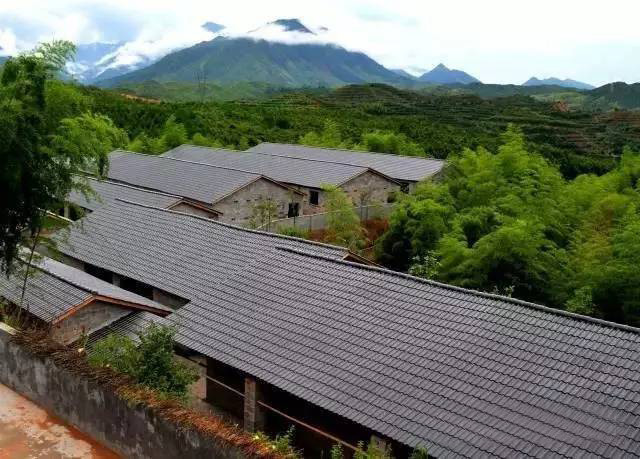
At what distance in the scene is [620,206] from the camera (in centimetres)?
2055

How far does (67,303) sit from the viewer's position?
564 inches

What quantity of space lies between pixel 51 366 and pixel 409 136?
50.4 m

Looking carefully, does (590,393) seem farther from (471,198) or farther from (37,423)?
(471,198)

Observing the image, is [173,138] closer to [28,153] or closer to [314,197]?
[314,197]

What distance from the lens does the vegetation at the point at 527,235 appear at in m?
16.6

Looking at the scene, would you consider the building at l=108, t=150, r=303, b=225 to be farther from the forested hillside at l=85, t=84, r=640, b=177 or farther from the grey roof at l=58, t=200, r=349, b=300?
the forested hillside at l=85, t=84, r=640, b=177

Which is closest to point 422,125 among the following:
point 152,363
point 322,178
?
point 322,178

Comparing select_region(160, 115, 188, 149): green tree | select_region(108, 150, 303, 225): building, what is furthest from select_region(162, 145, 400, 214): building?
select_region(160, 115, 188, 149): green tree

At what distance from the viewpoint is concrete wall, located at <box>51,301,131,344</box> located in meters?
14.3

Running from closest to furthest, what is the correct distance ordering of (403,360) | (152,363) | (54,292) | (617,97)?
(152,363), (403,360), (54,292), (617,97)

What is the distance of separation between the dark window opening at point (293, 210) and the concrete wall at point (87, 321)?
17727 millimetres

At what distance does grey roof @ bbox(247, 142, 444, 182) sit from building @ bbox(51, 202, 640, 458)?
19525 mm

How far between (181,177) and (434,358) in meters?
23.1

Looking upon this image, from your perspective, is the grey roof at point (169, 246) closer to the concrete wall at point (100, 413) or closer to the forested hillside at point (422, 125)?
the concrete wall at point (100, 413)
